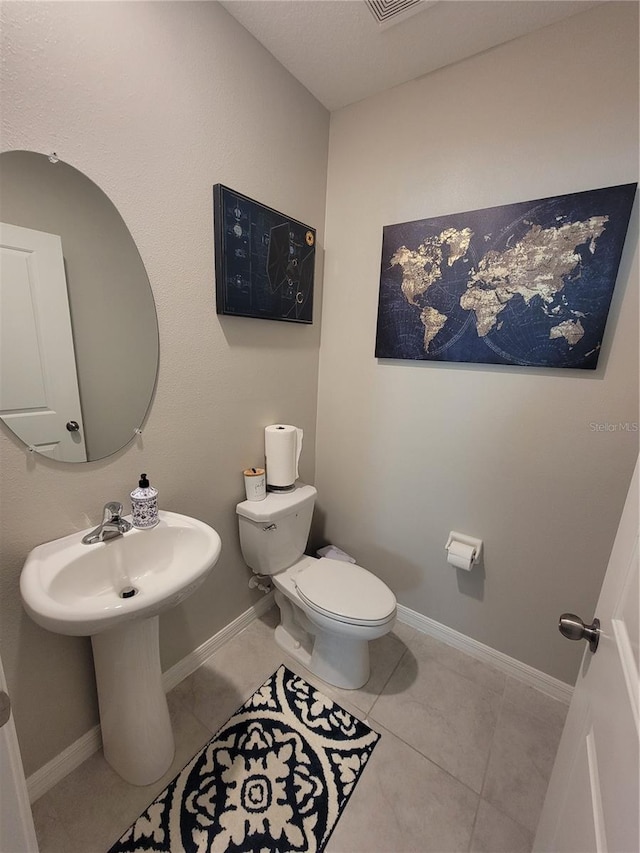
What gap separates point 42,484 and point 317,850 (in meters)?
1.31

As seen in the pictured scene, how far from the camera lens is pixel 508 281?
133cm

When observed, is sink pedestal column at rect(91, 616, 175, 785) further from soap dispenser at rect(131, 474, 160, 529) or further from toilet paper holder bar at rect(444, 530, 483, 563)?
toilet paper holder bar at rect(444, 530, 483, 563)

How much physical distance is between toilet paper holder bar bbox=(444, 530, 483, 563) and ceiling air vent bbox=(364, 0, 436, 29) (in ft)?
6.25

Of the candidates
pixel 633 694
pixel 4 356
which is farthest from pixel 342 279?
pixel 633 694

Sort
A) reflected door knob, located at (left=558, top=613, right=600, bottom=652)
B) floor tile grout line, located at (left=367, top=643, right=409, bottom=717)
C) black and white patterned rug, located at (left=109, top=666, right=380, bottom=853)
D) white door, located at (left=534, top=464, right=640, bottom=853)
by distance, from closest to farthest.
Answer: white door, located at (left=534, top=464, right=640, bottom=853) < reflected door knob, located at (left=558, top=613, right=600, bottom=652) < black and white patterned rug, located at (left=109, top=666, right=380, bottom=853) < floor tile grout line, located at (left=367, top=643, right=409, bottom=717)

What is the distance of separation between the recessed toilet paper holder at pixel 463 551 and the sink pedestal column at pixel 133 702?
3.88ft

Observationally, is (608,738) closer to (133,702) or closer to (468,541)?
(468,541)

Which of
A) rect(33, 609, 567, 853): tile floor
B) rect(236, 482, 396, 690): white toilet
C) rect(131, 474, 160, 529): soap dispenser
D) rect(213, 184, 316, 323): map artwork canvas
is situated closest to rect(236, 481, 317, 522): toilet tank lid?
rect(236, 482, 396, 690): white toilet

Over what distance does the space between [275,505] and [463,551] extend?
84 cm

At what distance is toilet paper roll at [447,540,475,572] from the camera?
1.51 m

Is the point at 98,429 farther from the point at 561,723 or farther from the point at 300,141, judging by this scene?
the point at 561,723

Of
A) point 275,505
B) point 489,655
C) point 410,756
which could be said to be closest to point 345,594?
point 275,505

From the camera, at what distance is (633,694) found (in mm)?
473

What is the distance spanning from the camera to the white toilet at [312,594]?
1348 millimetres
